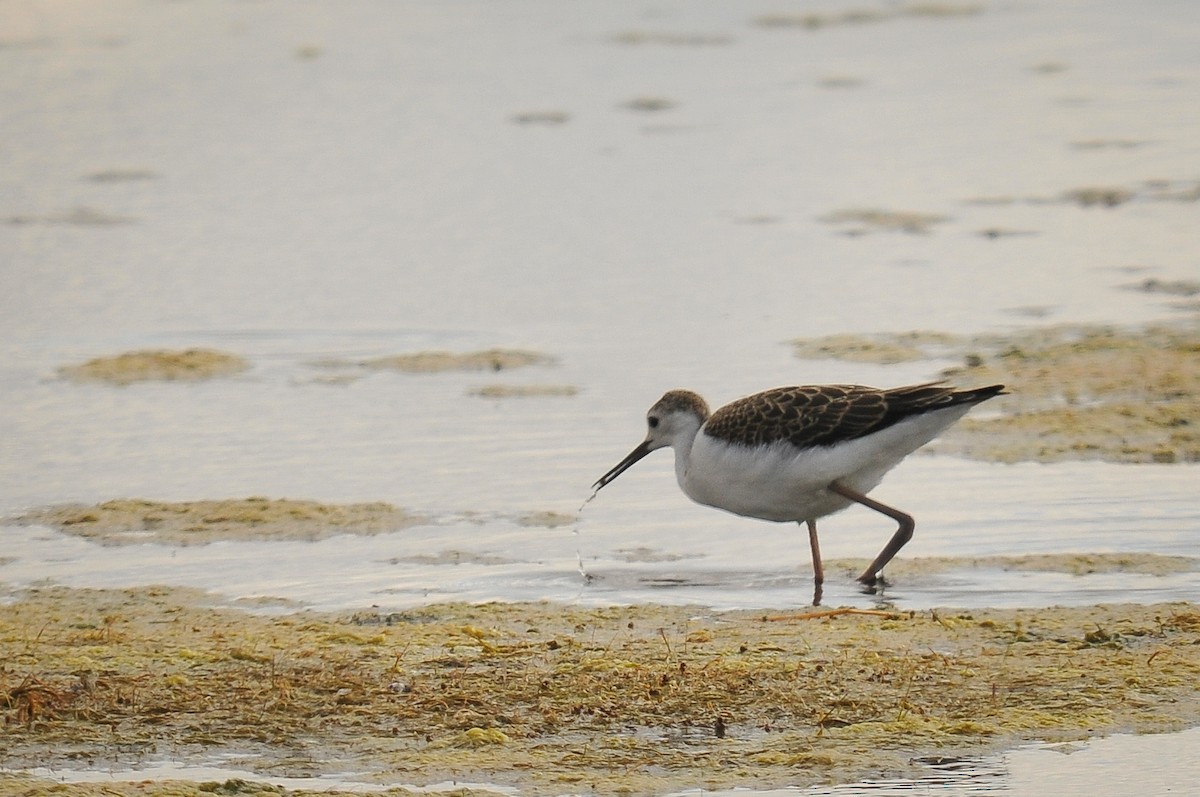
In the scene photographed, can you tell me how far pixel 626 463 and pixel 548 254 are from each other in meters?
5.61

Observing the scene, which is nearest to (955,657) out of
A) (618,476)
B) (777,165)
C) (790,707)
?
(790,707)

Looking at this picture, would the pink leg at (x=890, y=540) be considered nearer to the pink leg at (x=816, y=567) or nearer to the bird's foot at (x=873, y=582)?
the bird's foot at (x=873, y=582)

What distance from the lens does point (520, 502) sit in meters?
9.79

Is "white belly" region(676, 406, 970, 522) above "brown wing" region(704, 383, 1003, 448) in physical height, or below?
below

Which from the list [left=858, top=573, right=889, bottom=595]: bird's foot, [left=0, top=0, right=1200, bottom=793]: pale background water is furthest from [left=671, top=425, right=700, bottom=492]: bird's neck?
[left=858, top=573, right=889, bottom=595]: bird's foot

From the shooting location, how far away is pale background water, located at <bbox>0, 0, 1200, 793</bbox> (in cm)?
923

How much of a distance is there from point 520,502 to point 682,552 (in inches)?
39.1

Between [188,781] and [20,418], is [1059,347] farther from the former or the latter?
[188,781]

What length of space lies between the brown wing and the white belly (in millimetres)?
34

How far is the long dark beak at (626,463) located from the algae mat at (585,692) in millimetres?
1807

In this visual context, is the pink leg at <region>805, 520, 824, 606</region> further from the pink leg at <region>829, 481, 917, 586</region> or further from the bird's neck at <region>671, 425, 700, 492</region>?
A: the bird's neck at <region>671, 425, 700, 492</region>

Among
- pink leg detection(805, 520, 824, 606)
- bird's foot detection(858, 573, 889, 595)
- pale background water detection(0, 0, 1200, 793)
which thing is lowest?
pale background water detection(0, 0, 1200, 793)

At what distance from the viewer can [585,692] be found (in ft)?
22.0

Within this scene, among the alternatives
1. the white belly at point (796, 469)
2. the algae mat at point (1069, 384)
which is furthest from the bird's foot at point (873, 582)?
the algae mat at point (1069, 384)
